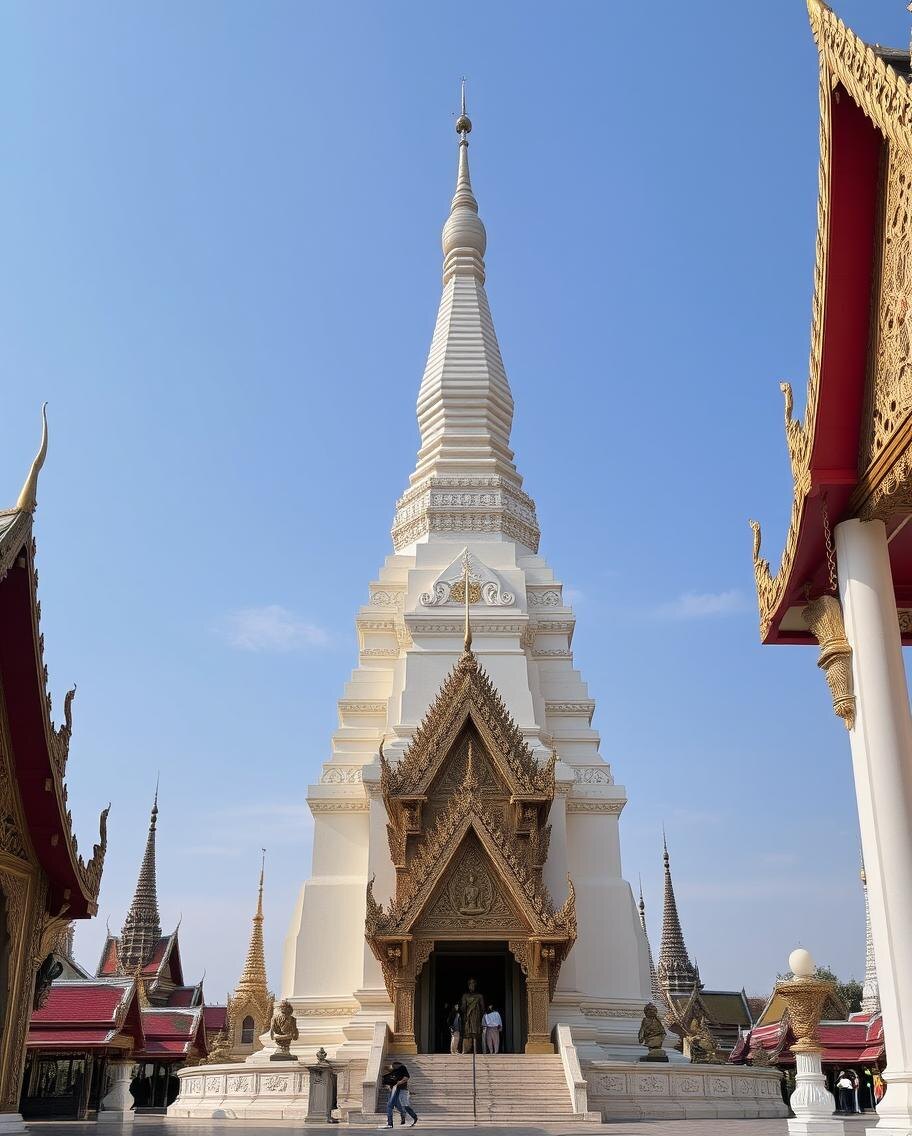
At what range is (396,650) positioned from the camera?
2067cm

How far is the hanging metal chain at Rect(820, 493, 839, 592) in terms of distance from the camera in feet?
21.3

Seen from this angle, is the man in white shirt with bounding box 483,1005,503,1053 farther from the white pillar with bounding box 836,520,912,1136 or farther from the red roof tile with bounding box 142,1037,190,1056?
the red roof tile with bounding box 142,1037,190,1056

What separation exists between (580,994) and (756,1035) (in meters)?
13.4

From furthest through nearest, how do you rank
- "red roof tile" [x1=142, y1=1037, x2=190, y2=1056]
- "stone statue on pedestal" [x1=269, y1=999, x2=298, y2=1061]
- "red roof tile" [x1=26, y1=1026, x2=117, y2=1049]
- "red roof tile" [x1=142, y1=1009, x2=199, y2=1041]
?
"red roof tile" [x1=142, y1=1009, x2=199, y2=1041] → "red roof tile" [x1=142, y1=1037, x2=190, y2=1056] → "red roof tile" [x1=26, y1=1026, x2=117, y2=1049] → "stone statue on pedestal" [x1=269, y1=999, x2=298, y2=1061]

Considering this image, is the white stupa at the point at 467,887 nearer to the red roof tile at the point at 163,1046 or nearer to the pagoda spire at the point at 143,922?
the red roof tile at the point at 163,1046

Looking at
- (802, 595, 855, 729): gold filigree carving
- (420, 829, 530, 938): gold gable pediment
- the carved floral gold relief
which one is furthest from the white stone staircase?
the carved floral gold relief

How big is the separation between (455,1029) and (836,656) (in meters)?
11.0

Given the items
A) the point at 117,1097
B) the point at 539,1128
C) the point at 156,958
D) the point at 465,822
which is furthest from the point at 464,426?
the point at 156,958

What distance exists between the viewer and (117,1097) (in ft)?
58.7

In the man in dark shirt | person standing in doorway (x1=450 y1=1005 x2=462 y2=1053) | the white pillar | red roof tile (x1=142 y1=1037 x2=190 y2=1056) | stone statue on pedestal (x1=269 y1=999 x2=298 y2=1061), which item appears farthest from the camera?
red roof tile (x1=142 y1=1037 x2=190 y2=1056)

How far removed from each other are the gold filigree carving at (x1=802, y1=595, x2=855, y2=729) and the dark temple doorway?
1089 cm

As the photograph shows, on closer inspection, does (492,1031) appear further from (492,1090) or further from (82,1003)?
(82,1003)

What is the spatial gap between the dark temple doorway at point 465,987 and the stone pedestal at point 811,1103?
29.4ft

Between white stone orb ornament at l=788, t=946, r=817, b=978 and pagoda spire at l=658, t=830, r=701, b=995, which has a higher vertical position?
pagoda spire at l=658, t=830, r=701, b=995
